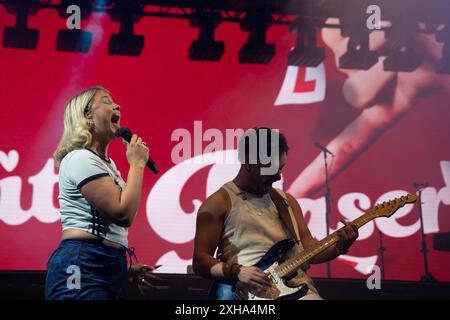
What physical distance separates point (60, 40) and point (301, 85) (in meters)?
2.06

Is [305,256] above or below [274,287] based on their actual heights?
above

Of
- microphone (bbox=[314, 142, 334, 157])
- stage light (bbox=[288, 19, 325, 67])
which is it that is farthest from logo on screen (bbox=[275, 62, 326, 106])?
microphone (bbox=[314, 142, 334, 157])

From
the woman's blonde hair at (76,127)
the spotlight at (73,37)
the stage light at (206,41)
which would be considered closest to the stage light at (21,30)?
the spotlight at (73,37)

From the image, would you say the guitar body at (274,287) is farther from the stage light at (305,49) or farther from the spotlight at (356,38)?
the spotlight at (356,38)

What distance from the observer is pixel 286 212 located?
289 cm

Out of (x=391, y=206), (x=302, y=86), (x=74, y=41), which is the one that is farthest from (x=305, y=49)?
(x=391, y=206)

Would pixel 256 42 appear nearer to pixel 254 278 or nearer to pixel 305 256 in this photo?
pixel 305 256

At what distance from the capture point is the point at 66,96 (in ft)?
15.1

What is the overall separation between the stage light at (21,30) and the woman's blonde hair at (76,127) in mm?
2378

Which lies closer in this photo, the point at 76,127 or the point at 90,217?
the point at 90,217

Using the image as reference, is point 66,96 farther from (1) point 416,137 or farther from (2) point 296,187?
(1) point 416,137

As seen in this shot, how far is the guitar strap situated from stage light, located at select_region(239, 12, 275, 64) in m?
2.08

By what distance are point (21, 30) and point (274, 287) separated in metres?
3.04
